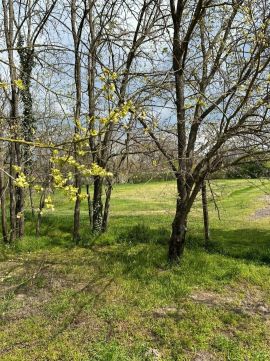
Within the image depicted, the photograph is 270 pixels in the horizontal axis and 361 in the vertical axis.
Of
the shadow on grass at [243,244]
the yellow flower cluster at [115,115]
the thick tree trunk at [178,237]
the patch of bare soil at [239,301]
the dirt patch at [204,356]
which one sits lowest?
the dirt patch at [204,356]

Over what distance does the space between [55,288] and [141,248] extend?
9.49 feet

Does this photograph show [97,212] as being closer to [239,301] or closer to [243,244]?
[243,244]

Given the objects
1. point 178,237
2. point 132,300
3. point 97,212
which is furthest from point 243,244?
point 132,300

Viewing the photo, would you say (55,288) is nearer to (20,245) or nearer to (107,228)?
(20,245)

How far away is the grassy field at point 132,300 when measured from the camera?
497 centimetres

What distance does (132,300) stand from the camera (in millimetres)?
6312

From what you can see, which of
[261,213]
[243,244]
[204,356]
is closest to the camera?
[204,356]

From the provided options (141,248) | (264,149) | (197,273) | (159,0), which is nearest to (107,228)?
(141,248)

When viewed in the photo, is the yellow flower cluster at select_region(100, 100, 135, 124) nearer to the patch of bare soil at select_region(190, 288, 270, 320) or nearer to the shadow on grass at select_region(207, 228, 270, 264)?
the patch of bare soil at select_region(190, 288, 270, 320)

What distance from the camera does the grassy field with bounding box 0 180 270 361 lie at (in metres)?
4.97

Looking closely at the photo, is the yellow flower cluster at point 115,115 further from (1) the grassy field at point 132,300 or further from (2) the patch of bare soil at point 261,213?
(2) the patch of bare soil at point 261,213

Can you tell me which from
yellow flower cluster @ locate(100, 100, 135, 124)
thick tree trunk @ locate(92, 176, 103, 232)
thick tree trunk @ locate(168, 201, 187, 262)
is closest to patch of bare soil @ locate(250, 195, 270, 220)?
thick tree trunk @ locate(92, 176, 103, 232)

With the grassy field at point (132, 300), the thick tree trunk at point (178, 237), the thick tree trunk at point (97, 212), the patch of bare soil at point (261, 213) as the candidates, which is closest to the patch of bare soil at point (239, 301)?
the grassy field at point (132, 300)

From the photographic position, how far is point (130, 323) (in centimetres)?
558
